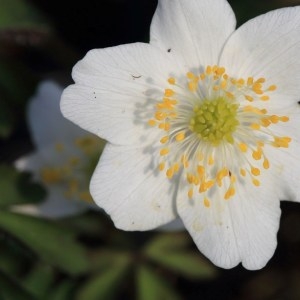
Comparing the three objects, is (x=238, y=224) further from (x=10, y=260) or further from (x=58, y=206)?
(x=10, y=260)

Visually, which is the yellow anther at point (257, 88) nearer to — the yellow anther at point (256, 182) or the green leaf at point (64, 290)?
the yellow anther at point (256, 182)

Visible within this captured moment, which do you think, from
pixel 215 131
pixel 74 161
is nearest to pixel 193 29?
pixel 215 131

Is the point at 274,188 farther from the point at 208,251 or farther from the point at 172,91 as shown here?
the point at 172,91

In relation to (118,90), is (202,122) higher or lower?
lower

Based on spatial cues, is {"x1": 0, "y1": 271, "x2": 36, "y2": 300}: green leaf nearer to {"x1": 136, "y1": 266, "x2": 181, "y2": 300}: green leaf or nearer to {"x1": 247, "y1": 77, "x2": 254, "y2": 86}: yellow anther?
{"x1": 136, "y1": 266, "x2": 181, "y2": 300}: green leaf

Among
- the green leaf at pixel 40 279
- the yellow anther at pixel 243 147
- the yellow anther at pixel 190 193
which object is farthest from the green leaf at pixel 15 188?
the yellow anther at pixel 243 147

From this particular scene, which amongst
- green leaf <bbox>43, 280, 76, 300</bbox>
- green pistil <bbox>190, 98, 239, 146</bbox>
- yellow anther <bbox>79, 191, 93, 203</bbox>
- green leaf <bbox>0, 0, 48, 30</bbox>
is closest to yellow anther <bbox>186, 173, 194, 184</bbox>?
green pistil <bbox>190, 98, 239, 146</bbox>

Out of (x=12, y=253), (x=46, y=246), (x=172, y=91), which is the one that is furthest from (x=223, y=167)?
(x=12, y=253)
